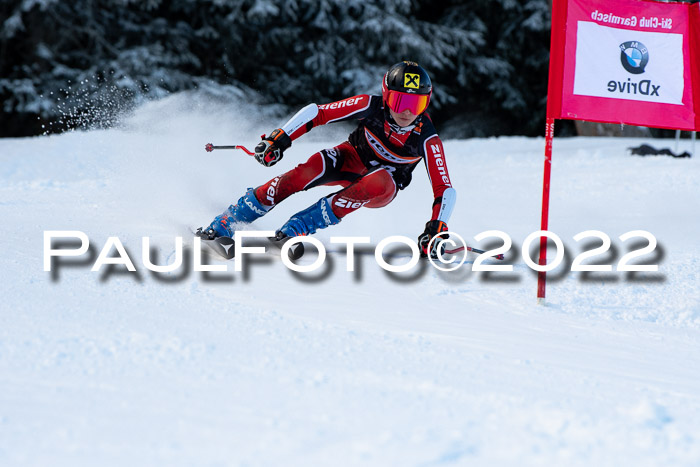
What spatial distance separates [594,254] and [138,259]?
3.13m

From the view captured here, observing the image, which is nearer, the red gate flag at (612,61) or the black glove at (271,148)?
the red gate flag at (612,61)

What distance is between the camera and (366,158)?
184 inches

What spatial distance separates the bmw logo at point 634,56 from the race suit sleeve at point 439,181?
1.15 metres

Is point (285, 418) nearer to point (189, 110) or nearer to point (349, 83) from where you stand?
point (189, 110)

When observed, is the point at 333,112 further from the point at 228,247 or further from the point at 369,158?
the point at 228,247

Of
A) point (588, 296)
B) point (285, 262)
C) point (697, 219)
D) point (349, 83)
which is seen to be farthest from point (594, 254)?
point (349, 83)

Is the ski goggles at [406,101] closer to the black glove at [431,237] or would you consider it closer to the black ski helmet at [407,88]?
the black ski helmet at [407,88]

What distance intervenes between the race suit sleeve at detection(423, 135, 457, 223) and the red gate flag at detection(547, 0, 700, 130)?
2.44 feet

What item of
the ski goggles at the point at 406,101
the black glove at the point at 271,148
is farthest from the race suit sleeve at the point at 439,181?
the black glove at the point at 271,148

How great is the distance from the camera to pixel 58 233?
4.41m

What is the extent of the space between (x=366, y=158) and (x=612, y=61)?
1.62 metres

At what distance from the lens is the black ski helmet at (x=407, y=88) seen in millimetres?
4242

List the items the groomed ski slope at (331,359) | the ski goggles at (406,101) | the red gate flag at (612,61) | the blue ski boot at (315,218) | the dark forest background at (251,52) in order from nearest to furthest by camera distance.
Answer: the groomed ski slope at (331,359) → the red gate flag at (612,61) → the ski goggles at (406,101) → the blue ski boot at (315,218) → the dark forest background at (251,52)

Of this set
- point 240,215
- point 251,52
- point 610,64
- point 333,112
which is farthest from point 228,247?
point 251,52
